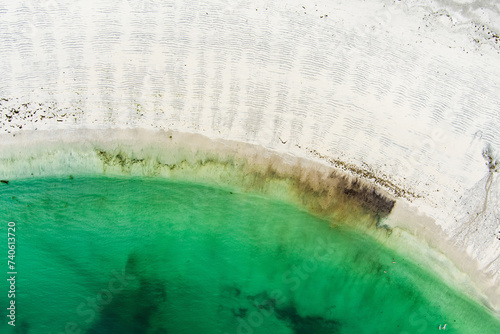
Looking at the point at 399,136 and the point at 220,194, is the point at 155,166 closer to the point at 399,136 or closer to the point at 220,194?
the point at 220,194

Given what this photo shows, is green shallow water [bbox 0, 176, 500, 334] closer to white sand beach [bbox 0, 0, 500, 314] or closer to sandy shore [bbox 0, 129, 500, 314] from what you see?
sandy shore [bbox 0, 129, 500, 314]

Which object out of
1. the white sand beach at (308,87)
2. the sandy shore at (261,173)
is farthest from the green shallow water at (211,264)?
the white sand beach at (308,87)

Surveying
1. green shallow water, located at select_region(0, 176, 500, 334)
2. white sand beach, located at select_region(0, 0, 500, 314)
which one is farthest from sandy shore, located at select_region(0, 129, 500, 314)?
green shallow water, located at select_region(0, 176, 500, 334)

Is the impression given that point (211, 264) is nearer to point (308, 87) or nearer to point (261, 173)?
point (261, 173)

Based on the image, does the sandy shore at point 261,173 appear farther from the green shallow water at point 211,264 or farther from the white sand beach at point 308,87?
the green shallow water at point 211,264

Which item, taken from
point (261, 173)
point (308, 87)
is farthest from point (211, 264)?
point (308, 87)

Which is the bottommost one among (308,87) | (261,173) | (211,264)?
(211,264)
